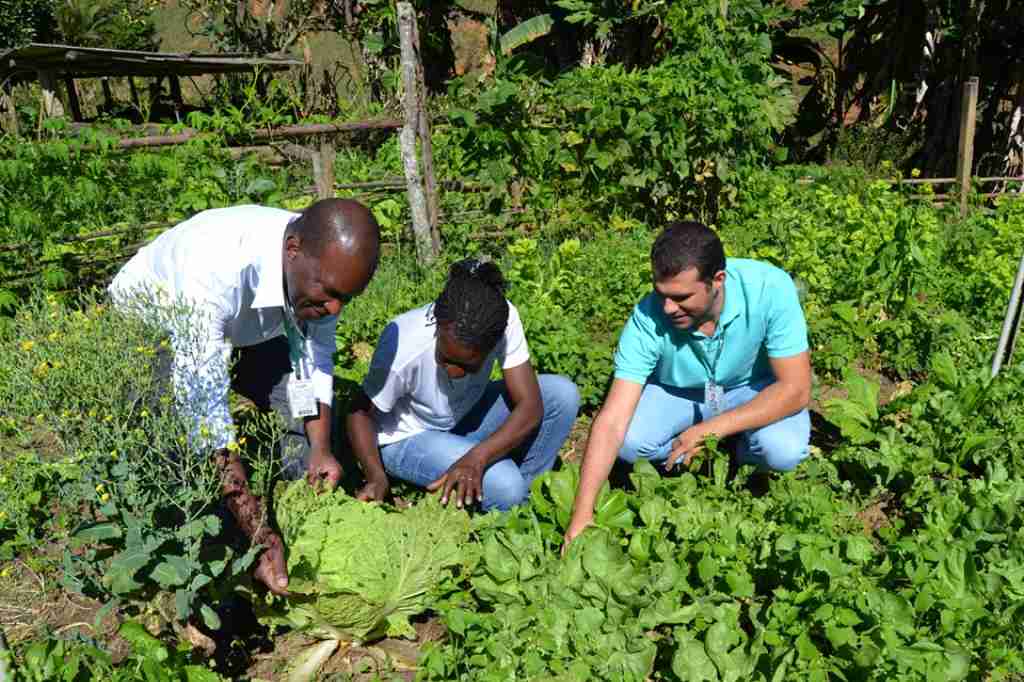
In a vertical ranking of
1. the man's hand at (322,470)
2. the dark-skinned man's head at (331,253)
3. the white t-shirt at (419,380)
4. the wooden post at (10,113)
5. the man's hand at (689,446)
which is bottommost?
the man's hand at (689,446)

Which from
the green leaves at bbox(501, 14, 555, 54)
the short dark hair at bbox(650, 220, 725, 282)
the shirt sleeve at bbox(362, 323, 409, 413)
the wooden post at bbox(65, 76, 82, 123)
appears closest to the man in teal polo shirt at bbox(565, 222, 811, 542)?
the short dark hair at bbox(650, 220, 725, 282)

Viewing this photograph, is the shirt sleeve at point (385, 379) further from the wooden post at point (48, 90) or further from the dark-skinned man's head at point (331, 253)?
the wooden post at point (48, 90)

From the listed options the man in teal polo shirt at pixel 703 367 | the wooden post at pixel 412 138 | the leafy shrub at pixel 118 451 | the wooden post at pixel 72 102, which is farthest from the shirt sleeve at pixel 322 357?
the wooden post at pixel 72 102

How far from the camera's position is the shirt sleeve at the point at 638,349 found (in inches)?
136

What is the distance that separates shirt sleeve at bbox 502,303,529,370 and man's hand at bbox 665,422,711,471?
0.72m

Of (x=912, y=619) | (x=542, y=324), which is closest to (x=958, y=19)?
(x=542, y=324)

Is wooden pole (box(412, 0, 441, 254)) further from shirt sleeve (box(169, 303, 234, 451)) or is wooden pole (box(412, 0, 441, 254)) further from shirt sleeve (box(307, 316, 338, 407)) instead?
shirt sleeve (box(169, 303, 234, 451))

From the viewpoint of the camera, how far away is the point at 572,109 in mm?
6582

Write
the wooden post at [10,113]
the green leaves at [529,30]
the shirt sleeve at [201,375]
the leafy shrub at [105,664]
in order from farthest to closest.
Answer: the green leaves at [529,30], the wooden post at [10,113], the shirt sleeve at [201,375], the leafy shrub at [105,664]

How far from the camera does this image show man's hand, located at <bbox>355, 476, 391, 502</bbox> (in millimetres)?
3363

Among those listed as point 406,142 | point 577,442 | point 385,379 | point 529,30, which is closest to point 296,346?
point 385,379

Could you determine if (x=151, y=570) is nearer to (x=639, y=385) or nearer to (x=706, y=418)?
(x=639, y=385)

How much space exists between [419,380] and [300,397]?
484 millimetres

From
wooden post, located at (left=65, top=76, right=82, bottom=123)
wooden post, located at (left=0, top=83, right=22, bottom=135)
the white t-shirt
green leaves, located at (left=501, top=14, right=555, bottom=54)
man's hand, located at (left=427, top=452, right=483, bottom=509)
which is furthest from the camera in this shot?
wooden post, located at (left=65, top=76, right=82, bottom=123)
